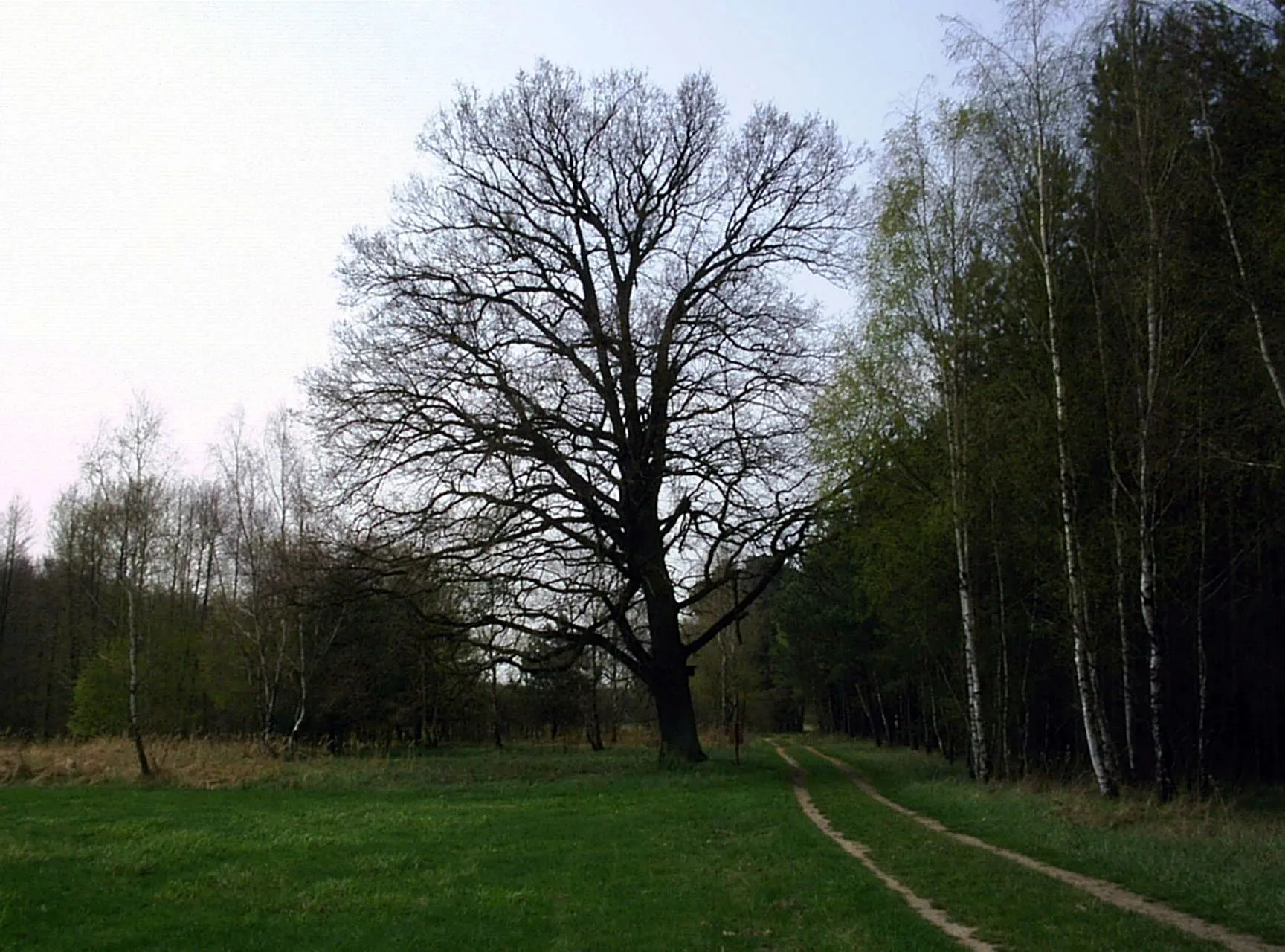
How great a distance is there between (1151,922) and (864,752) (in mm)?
38047

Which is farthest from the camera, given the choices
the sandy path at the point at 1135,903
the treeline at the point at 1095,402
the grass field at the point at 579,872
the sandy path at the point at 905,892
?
the treeline at the point at 1095,402

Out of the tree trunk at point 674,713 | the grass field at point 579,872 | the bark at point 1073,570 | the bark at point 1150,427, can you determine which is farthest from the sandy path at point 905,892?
the tree trunk at point 674,713

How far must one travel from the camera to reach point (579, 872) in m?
12.2

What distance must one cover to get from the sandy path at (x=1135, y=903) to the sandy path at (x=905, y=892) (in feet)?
5.24

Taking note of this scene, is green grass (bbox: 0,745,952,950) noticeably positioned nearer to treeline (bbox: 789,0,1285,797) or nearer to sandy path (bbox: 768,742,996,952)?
sandy path (bbox: 768,742,996,952)

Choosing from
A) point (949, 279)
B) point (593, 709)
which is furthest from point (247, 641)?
point (949, 279)

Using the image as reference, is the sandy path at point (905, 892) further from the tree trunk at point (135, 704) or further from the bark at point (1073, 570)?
the tree trunk at point (135, 704)

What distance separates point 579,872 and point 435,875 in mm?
1722

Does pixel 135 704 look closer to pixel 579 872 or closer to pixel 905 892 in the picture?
pixel 579 872

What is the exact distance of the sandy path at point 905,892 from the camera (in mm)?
8094

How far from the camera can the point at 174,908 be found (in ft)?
33.2

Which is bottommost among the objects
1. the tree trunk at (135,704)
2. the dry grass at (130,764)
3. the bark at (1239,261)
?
the dry grass at (130,764)

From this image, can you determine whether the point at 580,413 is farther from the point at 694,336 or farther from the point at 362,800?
the point at 362,800

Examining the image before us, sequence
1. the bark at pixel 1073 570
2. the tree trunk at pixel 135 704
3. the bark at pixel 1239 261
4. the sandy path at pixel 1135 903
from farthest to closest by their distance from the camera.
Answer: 1. the tree trunk at pixel 135 704
2. the bark at pixel 1073 570
3. the bark at pixel 1239 261
4. the sandy path at pixel 1135 903
